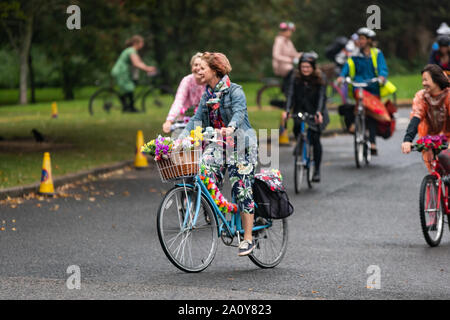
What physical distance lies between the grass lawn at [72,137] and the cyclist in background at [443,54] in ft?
17.8

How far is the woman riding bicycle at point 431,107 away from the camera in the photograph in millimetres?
8445

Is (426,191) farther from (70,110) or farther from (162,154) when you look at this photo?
(70,110)

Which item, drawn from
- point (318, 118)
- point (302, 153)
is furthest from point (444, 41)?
point (302, 153)

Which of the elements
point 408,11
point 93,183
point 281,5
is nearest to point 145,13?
point 281,5

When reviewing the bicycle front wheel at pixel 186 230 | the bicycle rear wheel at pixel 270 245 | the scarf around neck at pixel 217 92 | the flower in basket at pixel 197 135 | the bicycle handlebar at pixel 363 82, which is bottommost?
the bicycle rear wheel at pixel 270 245

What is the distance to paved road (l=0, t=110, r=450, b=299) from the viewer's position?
651 centimetres

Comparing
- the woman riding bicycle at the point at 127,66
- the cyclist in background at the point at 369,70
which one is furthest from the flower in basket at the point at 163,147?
the woman riding bicycle at the point at 127,66

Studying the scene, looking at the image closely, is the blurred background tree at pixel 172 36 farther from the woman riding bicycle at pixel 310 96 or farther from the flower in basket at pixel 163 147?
the flower in basket at pixel 163 147

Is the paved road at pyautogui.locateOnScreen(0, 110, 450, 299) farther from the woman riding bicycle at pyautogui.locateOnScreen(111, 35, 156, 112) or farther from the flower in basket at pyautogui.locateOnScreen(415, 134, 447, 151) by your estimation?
the woman riding bicycle at pyautogui.locateOnScreen(111, 35, 156, 112)

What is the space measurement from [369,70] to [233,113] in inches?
307

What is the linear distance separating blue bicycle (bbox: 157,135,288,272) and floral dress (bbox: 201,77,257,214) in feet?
0.51

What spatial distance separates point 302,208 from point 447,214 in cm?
249

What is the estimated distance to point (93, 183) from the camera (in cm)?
1287

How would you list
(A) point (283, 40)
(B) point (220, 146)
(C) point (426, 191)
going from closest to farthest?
(B) point (220, 146) → (C) point (426, 191) → (A) point (283, 40)
